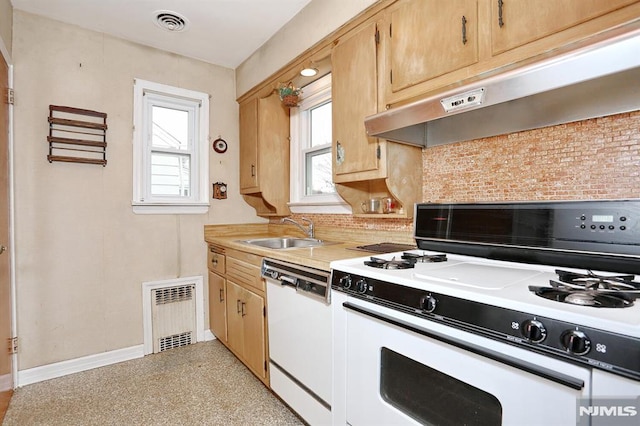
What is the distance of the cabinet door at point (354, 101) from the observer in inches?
73.6

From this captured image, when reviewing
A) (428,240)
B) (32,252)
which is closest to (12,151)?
(32,252)

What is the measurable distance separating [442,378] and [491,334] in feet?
0.87

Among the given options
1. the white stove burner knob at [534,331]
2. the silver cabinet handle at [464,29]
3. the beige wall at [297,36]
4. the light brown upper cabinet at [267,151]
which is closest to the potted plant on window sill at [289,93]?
the beige wall at [297,36]

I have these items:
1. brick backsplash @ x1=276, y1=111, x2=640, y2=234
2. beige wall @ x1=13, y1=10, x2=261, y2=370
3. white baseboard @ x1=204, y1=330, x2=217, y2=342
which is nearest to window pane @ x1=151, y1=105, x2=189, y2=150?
beige wall @ x1=13, y1=10, x2=261, y2=370

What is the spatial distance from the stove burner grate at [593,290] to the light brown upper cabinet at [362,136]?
93 cm

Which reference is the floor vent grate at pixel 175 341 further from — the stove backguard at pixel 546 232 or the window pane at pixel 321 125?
the stove backguard at pixel 546 232

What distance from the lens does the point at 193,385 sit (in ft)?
7.43

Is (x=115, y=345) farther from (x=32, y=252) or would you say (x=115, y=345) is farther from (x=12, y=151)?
(x=12, y=151)

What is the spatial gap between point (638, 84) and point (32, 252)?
3480 mm

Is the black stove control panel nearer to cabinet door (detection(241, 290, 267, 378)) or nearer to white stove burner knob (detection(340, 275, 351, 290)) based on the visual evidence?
white stove burner knob (detection(340, 275, 351, 290))

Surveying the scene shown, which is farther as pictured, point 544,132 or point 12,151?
point 12,151

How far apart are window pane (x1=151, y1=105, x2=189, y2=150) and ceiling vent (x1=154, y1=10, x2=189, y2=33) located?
0.70 m

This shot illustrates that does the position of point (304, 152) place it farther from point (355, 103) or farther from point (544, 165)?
point (544, 165)

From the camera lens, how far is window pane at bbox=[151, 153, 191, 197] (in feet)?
9.55
